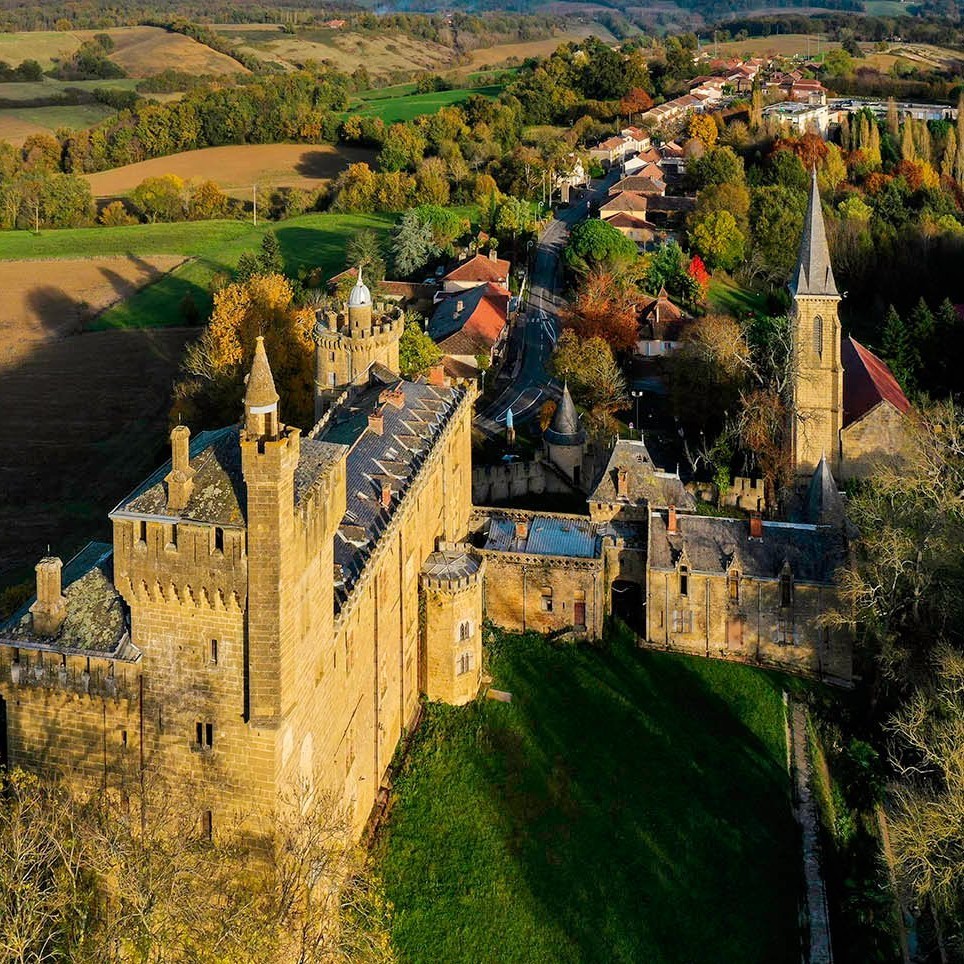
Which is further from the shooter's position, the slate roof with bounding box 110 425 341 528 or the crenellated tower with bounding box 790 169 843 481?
the crenellated tower with bounding box 790 169 843 481

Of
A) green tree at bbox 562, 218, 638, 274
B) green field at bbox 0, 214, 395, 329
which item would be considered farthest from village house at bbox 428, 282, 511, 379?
green field at bbox 0, 214, 395, 329

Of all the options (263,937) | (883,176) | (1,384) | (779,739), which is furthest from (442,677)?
(883,176)

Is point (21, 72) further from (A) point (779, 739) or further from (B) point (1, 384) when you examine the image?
(A) point (779, 739)

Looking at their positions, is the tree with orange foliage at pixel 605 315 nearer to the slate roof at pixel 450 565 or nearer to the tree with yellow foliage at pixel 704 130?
the slate roof at pixel 450 565

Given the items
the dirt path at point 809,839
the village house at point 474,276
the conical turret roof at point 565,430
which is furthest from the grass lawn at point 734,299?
the dirt path at point 809,839

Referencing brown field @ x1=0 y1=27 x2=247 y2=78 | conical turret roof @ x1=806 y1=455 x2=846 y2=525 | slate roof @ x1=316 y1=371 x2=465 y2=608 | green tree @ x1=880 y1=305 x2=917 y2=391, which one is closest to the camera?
slate roof @ x1=316 y1=371 x2=465 y2=608

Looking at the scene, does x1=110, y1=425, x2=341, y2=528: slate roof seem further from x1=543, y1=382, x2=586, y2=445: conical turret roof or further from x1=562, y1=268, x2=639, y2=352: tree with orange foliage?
x1=562, y1=268, x2=639, y2=352: tree with orange foliage

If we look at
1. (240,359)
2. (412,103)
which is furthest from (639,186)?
(412,103)
